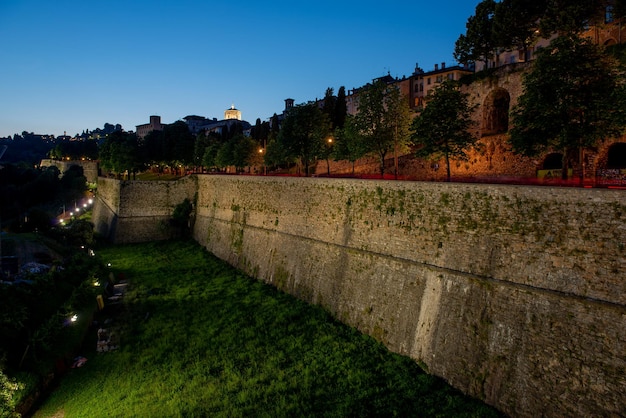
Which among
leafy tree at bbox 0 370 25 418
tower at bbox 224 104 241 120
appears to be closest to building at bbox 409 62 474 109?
leafy tree at bbox 0 370 25 418

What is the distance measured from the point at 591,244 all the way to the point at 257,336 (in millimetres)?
14268

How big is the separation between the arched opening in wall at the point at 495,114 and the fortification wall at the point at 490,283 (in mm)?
15519

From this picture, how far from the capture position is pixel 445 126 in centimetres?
2391

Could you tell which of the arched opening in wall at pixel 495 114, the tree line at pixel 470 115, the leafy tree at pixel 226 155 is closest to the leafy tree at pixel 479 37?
the tree line at pixel 470 115

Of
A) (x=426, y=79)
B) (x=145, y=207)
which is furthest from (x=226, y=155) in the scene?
(x=426, y=79)

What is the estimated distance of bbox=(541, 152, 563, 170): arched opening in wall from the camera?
82.2ft

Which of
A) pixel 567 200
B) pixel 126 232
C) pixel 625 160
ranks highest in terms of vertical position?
pixel 625 160

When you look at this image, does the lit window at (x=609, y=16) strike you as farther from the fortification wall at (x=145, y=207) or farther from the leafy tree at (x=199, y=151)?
the leafy tree at (x=199, y=151)

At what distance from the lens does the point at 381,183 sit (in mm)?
19453

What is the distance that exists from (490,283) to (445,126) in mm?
12733

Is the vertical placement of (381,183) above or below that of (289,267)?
above

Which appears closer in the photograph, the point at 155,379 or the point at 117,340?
the point at 155,379

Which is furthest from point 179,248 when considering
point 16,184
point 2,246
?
point 16,184

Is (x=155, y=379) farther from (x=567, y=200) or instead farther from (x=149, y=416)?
(x=567, y=200)
